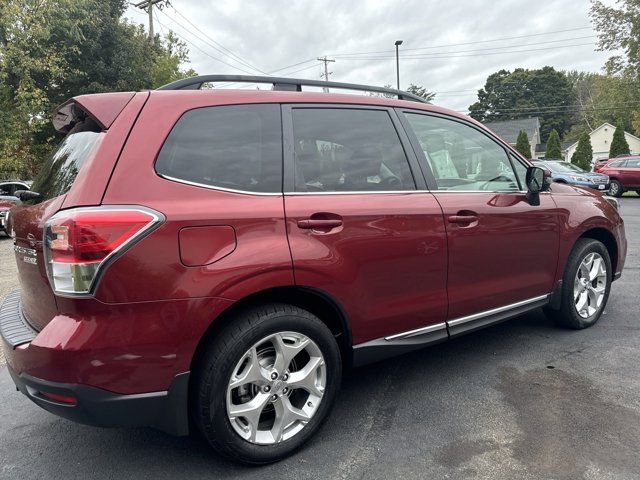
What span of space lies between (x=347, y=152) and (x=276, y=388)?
1.32m

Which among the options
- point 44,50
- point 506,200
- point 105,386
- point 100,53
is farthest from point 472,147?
point 100,53

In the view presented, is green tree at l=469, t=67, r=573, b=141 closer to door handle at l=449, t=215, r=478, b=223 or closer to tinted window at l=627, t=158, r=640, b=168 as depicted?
tinted window at l=627, t=158, r=640, b=168

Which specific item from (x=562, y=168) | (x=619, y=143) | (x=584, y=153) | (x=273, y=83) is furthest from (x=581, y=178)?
(x=273, y=83)

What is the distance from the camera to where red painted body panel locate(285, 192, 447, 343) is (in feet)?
7.66

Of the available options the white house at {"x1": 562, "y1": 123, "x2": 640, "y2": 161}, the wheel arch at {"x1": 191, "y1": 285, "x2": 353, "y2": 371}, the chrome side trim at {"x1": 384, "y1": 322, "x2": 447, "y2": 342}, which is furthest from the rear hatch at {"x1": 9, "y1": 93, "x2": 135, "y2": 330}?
the white house at {"x1": 562, "y1": 123, "x2": 640, "y2": 161}

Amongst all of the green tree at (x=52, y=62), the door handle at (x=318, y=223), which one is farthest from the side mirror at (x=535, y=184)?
the green tree at (x=52, y=62)

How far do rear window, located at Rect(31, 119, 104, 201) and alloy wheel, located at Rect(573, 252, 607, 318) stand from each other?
3.63m

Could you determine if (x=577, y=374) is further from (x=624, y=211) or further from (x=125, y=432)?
(x=624, y=211)

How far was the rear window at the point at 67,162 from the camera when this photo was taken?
7.06ft

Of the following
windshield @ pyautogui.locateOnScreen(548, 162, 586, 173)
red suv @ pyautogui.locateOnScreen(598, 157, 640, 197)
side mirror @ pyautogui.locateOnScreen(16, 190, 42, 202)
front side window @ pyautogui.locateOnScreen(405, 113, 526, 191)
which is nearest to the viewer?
side mirror @ pyautogui.locateOnScreen(16, 190, 42, 202)

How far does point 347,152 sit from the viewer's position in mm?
2678

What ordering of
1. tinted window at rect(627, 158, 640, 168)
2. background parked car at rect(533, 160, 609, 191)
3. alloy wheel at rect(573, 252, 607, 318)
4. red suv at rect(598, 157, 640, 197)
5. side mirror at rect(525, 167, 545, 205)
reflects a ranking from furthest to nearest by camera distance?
tinted window at rect(627, 158, 640, 168)
red suv at rect(598, 157, 640, 197)
background parked car at rect(533, 160, 609, 191)
alloy wheel at rect(573, 252, 607, 318)
side mirror at rect(525, 167, 545, 205)

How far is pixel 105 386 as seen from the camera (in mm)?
1931

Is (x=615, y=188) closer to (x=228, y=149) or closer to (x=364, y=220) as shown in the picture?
(x=364, y=220)
